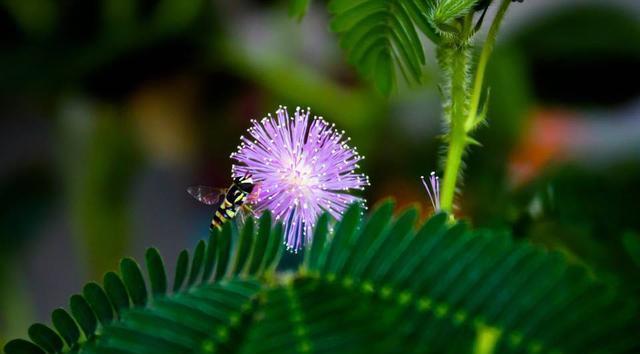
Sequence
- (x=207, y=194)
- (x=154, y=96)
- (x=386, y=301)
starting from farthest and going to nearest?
(x=154, y=96) < (x=207, y=194) < (x=386, y=301)

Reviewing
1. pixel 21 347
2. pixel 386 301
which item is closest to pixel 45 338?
pixel 21 347

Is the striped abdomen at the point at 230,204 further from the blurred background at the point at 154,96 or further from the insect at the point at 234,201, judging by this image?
the blurred background at the point at 154,96

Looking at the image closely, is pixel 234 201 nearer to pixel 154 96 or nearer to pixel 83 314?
pixel 83 314

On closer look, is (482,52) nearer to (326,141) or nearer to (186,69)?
(326,141)

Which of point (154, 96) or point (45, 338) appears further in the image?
point (154, 96)

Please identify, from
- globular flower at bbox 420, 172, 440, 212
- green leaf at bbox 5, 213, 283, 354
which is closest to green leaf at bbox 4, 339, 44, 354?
green leaf at bbox 5, 213, 283, 354

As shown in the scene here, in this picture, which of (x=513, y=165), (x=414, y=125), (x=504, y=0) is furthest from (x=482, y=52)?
(x=414, y=125)

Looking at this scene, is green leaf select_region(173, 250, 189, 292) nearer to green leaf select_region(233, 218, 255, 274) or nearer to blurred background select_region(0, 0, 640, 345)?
green leaf select_region(233, 218, 255, 274)
